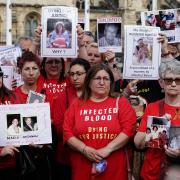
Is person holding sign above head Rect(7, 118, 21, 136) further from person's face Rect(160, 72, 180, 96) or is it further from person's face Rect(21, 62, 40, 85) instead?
person's face Rect(160, 72, 180, 96)

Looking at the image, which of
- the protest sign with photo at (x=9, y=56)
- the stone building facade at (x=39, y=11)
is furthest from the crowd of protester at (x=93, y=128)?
the stone building facade at (x=39, y=11)

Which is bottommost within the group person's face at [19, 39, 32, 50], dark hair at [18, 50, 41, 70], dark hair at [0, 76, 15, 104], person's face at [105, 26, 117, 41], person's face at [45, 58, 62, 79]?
dark hair at [0, 76, 15, 104]

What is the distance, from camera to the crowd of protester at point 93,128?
18.0 feet

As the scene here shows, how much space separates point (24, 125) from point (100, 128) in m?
0.79

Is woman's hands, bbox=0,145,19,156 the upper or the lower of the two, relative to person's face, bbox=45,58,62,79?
lower

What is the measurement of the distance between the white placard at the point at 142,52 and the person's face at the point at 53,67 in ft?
2.76

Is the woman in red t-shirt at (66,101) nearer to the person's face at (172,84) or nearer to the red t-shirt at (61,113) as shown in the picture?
the red t-shirt at (61,113)

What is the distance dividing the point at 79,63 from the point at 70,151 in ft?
3.36

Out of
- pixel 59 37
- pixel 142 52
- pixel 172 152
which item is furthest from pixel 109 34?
pixel 172 152

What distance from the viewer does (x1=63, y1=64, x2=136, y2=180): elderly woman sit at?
568 cm

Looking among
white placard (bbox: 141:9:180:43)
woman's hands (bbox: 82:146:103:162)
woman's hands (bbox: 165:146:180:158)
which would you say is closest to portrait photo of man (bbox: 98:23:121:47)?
white placard (bbox: 141:9:180:43)

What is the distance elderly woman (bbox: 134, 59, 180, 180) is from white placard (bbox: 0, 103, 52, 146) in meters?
1.00

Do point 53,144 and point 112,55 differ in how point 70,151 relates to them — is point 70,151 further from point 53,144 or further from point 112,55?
point 112,55

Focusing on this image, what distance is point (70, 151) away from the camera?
237 inches
